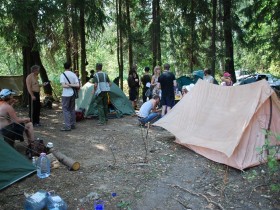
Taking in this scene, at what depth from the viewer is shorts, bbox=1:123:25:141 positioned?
591 centimetres

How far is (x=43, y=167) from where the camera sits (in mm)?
5340

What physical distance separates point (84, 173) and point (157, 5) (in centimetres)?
1135

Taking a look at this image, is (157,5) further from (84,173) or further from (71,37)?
(84,173)

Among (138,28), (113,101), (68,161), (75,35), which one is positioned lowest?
(68,161)

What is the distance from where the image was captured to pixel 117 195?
15.3ft

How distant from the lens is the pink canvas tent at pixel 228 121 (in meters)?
5.73

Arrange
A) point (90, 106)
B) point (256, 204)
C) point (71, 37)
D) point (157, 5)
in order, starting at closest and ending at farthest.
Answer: point (256, 204) → point (90, 106) → point (71, 37) → point (157, 5)

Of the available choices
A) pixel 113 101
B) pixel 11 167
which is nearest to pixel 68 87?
pixel 113 101

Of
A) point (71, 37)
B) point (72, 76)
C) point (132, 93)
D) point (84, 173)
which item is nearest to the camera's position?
point (84, 173)

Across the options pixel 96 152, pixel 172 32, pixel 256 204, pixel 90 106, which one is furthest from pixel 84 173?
pixel 172 32

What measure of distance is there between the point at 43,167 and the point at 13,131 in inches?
43.2

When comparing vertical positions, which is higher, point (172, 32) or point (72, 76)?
point (172, 32)

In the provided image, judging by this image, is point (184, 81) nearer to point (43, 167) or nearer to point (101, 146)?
point (101, 146)

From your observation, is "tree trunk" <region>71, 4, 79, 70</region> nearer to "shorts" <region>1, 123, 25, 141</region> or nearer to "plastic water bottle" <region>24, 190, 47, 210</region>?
"shorts" <region>1, 123, 25, 141</region>
